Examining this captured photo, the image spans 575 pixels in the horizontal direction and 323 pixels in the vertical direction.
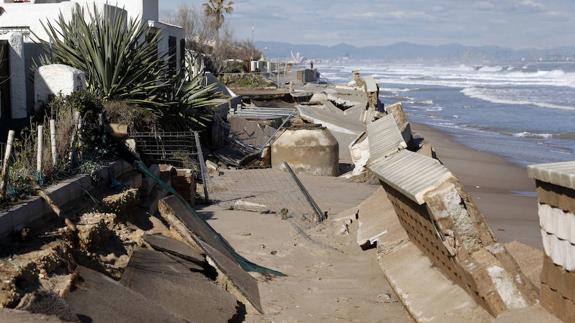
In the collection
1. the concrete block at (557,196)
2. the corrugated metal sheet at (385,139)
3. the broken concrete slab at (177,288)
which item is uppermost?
the concrete block at (557,196)

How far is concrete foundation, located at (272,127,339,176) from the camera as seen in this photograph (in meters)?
16.5

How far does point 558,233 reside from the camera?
16.0ft

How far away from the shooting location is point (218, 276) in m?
7.63

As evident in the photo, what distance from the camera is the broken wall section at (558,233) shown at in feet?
15.4

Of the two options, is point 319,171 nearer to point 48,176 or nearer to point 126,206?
point 126,206

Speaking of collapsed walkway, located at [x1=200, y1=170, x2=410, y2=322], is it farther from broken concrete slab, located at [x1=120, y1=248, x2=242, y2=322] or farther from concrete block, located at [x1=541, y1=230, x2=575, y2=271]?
concrete block, located at [x1=541, y1=230, x2=575, y2=271]

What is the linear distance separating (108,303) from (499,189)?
13582 millimetres

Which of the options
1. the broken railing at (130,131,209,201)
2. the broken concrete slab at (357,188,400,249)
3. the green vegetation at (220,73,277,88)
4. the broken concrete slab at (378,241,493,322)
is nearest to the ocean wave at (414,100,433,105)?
the green vegetation at (220,73,277,88)

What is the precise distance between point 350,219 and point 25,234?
209 inches

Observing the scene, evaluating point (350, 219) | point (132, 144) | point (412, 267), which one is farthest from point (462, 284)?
point (132, 144)

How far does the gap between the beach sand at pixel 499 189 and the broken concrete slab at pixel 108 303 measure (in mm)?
7044

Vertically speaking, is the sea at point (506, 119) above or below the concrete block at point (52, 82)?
below

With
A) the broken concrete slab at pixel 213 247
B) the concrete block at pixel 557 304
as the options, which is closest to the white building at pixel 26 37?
the broken concrete slab at pixel 213 247

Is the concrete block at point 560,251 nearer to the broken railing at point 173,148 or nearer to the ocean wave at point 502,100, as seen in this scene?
the broken railing at point 173,148
